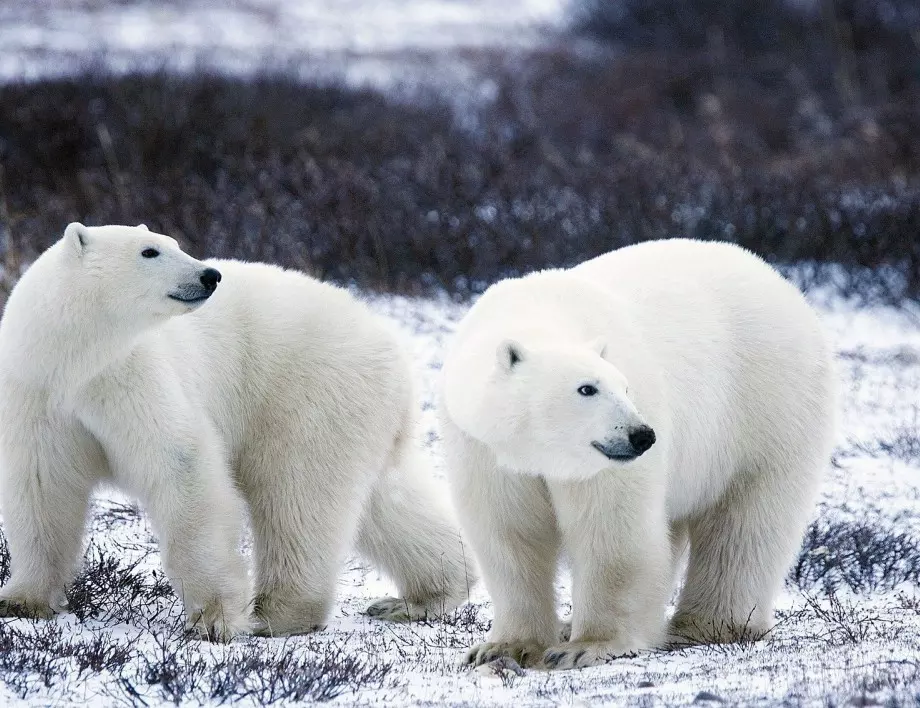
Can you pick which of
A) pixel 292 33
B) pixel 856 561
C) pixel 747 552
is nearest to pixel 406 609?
pixel 747 552

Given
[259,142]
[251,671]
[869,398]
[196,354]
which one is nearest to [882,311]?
[869,398]

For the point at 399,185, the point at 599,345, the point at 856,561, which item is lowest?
the point at 399,185

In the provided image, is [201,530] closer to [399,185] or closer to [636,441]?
[636,441]

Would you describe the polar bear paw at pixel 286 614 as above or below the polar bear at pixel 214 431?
below

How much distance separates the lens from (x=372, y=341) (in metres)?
3.99

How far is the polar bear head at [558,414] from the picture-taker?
9.23 feet

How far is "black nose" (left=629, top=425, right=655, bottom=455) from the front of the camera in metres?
2.80

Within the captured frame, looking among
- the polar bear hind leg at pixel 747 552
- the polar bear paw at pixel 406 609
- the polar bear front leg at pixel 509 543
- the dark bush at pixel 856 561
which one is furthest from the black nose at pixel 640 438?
the dark bush at pixel 856 561

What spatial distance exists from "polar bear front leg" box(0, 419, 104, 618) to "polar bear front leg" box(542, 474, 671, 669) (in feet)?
4.18

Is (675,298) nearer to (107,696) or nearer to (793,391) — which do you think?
(793,391)

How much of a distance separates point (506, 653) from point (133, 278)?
1.31 metres

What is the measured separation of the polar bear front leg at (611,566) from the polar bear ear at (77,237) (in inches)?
52.2

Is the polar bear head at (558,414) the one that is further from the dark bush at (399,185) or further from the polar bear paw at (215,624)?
the dark bush at (399,185)

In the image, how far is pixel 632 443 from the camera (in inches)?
110
